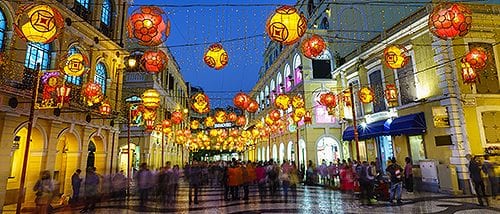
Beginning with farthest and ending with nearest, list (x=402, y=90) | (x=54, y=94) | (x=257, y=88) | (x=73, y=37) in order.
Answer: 1. (x=257, y=88)
2. (x=402, y=90)
3. (x=73, y=37)
4. (x=54, y=94)

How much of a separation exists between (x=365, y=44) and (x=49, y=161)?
17.7m

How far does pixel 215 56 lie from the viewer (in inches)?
345

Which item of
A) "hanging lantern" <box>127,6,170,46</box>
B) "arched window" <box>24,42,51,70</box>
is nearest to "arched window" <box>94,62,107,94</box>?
"arched window" <box>24,42,51,70</box>

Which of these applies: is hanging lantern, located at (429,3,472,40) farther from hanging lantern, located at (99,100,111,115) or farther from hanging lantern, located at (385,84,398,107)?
hanging lantern, located at (99,100,111,115)

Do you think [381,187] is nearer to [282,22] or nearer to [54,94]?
[282,22]

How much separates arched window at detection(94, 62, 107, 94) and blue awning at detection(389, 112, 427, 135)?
1567 cm

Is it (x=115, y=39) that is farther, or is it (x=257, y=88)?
(x=257, y=88)

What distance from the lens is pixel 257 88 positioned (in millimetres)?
43219

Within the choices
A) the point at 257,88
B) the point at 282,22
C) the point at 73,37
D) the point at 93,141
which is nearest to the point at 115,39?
the point at 73,37

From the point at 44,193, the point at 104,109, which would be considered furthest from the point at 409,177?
the point at 104,109

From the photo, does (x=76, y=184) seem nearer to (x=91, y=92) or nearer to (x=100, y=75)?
(x=91, y=92)

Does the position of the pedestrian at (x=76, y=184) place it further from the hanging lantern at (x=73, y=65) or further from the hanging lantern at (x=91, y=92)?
the hanging lantern at (x=73, y=65)

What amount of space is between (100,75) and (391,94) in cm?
1563

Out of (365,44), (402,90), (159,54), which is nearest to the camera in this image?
(159,54)
